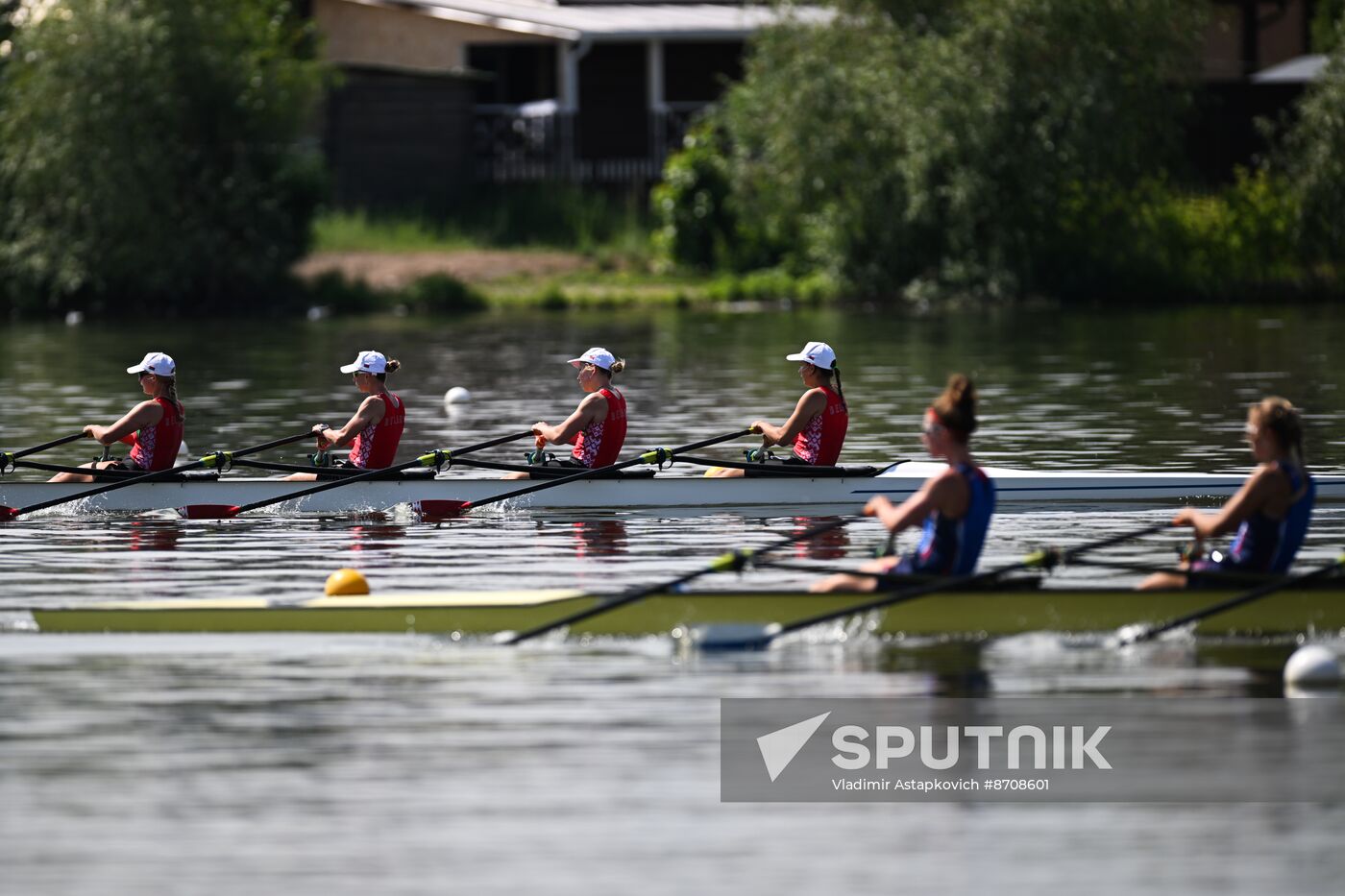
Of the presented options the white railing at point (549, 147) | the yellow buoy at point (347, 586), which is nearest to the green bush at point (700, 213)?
the white railing at point (549, 147)

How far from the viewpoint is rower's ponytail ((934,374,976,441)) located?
11.4 m

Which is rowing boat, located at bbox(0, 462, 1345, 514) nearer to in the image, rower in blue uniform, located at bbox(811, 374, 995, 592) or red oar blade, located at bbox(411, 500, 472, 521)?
red oar blade, located at bbox(411, 500, 472, 521)

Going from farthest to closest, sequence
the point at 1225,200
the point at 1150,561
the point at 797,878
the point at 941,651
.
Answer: the point at 1225,200, the point at 1150,561, the point at 941,651, the point at 797,878

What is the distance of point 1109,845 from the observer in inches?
346

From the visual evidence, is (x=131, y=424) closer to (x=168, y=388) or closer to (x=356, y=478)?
(x=168, y=388)

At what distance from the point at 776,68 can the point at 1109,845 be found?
36.8m

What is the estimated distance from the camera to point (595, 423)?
17500 mm

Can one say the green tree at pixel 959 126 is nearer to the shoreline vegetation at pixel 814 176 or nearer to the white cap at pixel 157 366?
the shoreline vegetation at pixel 814 176

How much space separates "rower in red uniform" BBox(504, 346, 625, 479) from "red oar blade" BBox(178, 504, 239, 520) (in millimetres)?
2212

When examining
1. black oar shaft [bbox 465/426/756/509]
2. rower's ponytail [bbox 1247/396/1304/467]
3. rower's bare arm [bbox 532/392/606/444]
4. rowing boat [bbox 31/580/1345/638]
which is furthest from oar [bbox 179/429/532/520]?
rower's ponytail [bbox 1247/396/1304/467]

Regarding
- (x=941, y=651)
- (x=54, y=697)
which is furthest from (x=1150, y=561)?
(x=54, y=697)

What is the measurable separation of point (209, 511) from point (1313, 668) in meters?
9.68

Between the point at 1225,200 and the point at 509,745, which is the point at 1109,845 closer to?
the point at 509,745

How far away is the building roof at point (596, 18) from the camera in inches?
1987
